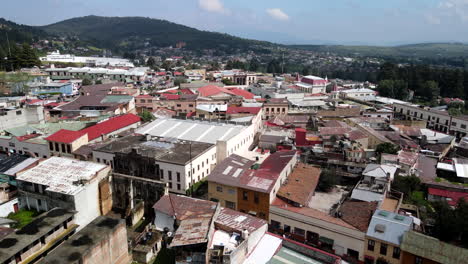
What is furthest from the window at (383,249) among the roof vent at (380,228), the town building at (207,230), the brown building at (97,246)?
the brown building at (97,246)

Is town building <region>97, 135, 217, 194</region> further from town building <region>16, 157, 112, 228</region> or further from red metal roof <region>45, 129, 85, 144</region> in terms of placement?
red metal roof <region>45, 129, 85, 144</region>

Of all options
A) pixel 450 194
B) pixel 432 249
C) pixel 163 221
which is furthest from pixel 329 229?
pixel 450 194

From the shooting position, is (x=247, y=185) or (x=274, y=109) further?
(x=274, y=109)

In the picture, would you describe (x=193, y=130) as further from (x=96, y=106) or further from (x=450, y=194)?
(x=450, y=194)

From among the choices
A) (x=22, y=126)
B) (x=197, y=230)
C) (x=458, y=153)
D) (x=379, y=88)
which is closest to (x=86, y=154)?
(x=22, y=126)

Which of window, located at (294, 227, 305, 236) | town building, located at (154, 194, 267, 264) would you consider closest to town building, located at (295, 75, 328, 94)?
window, located at (294, 227, 305, 236)

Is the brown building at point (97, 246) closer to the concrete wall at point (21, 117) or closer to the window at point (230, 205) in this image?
the window at point (230, 205)
